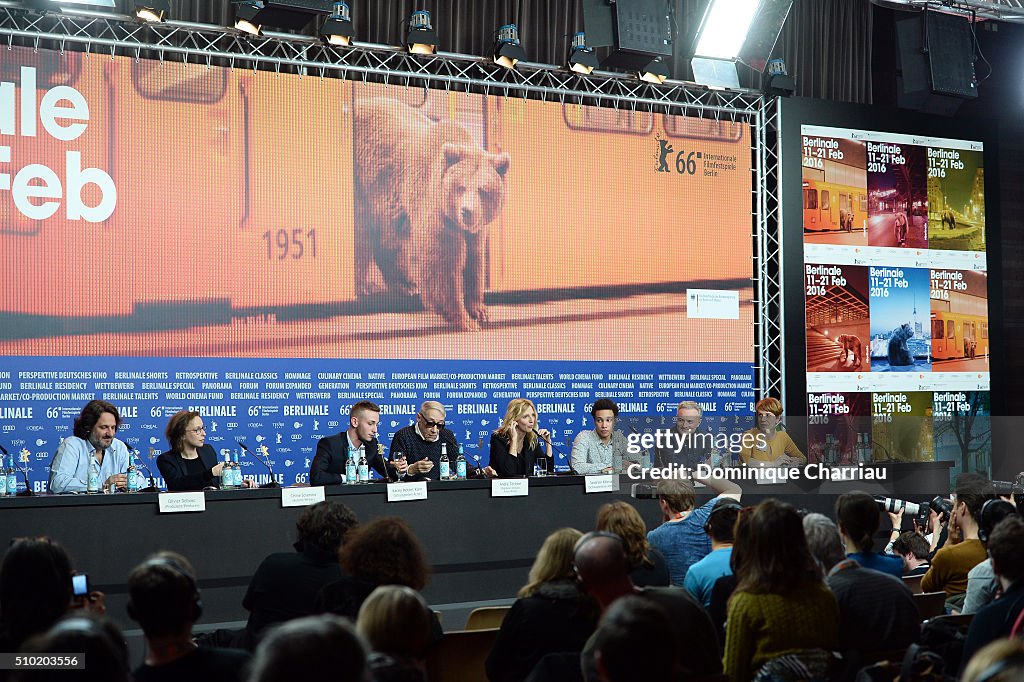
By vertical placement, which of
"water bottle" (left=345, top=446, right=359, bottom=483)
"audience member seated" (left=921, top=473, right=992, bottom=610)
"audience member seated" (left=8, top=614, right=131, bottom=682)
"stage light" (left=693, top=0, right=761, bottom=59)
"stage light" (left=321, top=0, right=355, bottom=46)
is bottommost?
"audience member seated" (left=921, top=473, right=992, bottom=610)

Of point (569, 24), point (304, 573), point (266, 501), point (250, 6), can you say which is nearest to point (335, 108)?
point (250, 6)

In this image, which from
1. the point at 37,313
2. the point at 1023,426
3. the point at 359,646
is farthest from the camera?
the point at 1023,426

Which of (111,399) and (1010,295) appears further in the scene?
(1010,295)

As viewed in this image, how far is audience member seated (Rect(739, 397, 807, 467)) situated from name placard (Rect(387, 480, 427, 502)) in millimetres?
2478

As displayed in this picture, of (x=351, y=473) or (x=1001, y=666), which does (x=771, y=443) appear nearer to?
(x=351, y=473)

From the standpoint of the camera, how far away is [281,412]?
6.96 metres

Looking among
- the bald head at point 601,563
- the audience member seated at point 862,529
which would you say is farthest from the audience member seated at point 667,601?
the audience member seated at point 862,529

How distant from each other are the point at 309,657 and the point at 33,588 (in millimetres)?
1309

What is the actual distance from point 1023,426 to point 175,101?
768 centimetres

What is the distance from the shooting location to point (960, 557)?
3.82m

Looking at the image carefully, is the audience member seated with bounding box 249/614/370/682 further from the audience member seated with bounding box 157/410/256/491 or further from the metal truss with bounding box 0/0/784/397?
the metal truss with bounding box 0/0/784/397

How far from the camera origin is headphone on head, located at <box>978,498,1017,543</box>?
11.9 feet

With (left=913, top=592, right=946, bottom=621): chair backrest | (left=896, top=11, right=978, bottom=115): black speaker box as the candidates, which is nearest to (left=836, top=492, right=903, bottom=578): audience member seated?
(left=913, top=592, right=946, bottom=621): chair backrest

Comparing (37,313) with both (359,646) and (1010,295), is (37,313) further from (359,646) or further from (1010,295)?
(1010,295)
